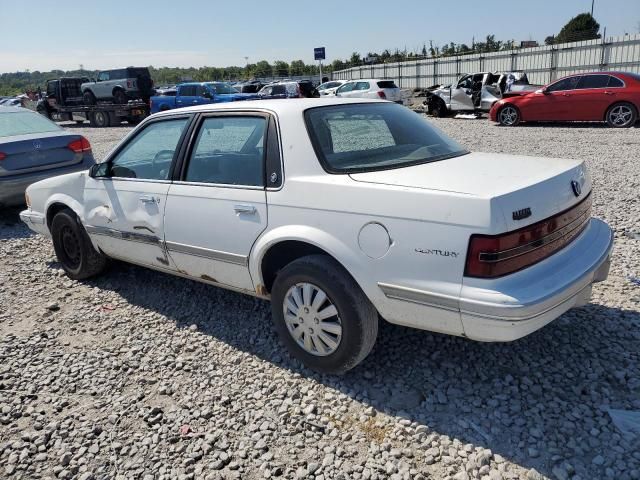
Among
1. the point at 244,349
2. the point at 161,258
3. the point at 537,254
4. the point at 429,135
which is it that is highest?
the point at 429,135

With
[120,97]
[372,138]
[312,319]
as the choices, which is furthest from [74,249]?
[120,97]

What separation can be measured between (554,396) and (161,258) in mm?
2835

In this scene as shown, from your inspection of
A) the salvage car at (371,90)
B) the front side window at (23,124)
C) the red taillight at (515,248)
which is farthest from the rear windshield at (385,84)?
the red taillight at (515,248)

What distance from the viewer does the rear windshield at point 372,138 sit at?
3152mm

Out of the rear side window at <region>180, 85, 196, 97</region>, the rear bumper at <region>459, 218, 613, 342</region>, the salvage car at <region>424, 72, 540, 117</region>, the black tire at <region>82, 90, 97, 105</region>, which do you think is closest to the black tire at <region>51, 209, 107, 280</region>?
the rear bumper at <region>459, 218, 613, 342</region>

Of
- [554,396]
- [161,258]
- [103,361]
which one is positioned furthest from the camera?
[161,258]

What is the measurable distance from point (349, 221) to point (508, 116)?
1467cm

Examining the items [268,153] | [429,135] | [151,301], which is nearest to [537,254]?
[429,135]

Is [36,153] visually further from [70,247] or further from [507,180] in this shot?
[507,180]

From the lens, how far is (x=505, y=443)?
2.54 metres

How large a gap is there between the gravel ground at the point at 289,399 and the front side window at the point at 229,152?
1.15 metres

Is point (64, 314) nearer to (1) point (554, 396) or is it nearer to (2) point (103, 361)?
(2) point (103, 361)

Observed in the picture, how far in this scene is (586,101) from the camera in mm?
13977

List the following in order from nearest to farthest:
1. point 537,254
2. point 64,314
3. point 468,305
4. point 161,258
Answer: point 468,305 → point 537,254 → point 161,258 → point 64,314
